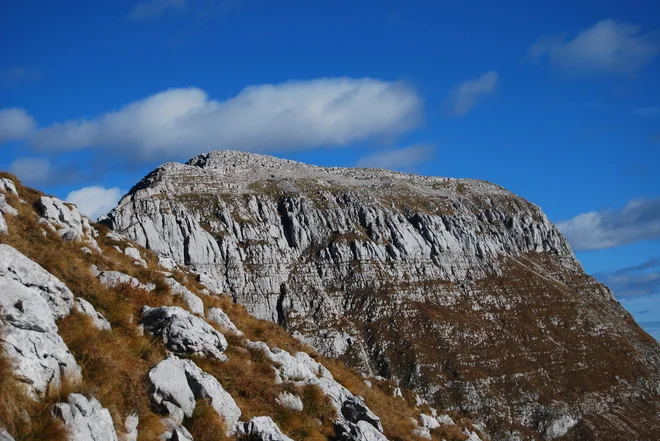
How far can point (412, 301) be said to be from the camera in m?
170

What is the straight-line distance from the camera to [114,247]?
2705 cm

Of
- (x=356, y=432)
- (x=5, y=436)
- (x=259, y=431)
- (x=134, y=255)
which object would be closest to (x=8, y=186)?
(x=134, y=255)

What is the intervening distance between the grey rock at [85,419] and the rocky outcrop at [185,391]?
6.95 ft

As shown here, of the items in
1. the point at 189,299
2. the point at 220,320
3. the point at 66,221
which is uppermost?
the point at 66,221

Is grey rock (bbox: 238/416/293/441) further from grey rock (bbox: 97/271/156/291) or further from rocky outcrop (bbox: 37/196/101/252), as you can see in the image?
rocky outcrop (bbox: 37/196/101/252)

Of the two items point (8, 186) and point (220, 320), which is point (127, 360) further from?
point (8, 186)

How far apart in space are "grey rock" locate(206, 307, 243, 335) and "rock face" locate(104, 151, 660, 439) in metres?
120

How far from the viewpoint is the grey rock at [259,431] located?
14.6m

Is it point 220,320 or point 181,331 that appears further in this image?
point 220,320

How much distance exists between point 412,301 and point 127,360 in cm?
15989

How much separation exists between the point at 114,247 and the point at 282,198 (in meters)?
160

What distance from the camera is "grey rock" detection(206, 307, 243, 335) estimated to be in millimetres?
22156

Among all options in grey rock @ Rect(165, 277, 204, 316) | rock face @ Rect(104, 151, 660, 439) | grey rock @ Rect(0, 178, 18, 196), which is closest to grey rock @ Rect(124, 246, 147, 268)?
grey rock @ Rect(165, 277, 204, 316)

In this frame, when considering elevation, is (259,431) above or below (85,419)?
below
